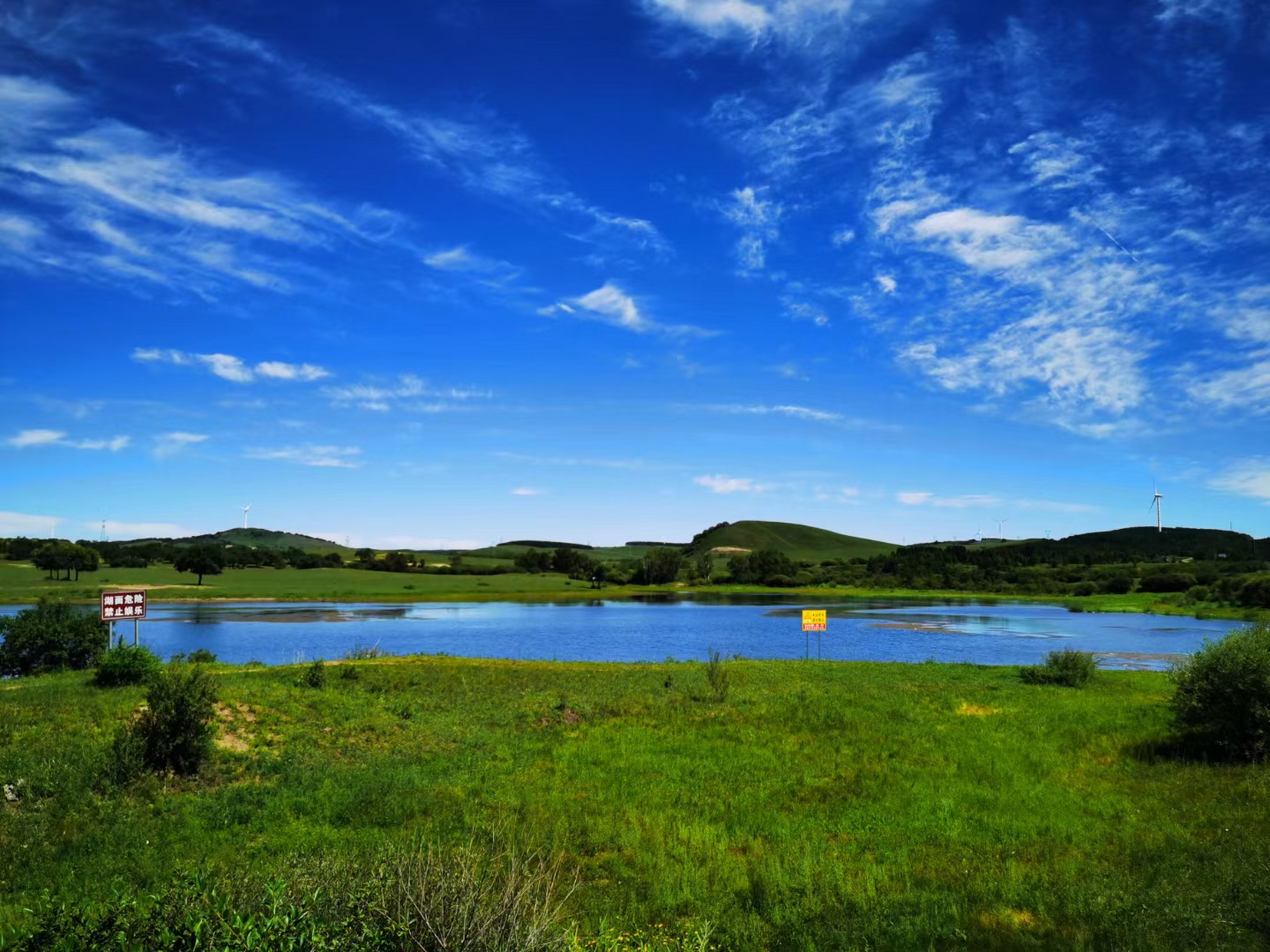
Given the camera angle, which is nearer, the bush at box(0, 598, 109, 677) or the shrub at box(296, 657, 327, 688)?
the shrub at box(296, 657, 327, 688)

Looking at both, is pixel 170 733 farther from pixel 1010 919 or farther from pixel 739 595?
pixel 739 595

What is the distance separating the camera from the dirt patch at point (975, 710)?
30.4 meters

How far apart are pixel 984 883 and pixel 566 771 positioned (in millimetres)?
10687

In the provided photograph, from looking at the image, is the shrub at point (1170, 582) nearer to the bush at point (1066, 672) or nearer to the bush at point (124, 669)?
the bush at point (1066, 672)

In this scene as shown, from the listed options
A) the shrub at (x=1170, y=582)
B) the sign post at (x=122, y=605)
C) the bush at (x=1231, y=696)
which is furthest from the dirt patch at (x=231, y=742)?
the shrub at (x=1170, y=582)

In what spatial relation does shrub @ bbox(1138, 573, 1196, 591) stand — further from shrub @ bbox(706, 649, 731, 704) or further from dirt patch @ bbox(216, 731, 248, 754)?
dirt patch @ bbox(216, 731, 248, 754)

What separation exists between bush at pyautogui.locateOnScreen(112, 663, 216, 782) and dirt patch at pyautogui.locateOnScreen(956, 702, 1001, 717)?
25853 mm

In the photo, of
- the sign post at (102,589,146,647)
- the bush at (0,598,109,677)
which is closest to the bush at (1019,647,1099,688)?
the sign post at (102,589,146,647)

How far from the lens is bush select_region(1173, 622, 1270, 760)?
72.9 ft

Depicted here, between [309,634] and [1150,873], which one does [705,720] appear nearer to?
[1150,873]

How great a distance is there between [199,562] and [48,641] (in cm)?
12295

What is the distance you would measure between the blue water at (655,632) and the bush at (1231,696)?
2482 centimetres

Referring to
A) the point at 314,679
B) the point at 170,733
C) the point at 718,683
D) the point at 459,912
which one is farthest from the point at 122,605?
the point at 459,912

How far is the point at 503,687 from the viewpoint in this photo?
33.9 m
